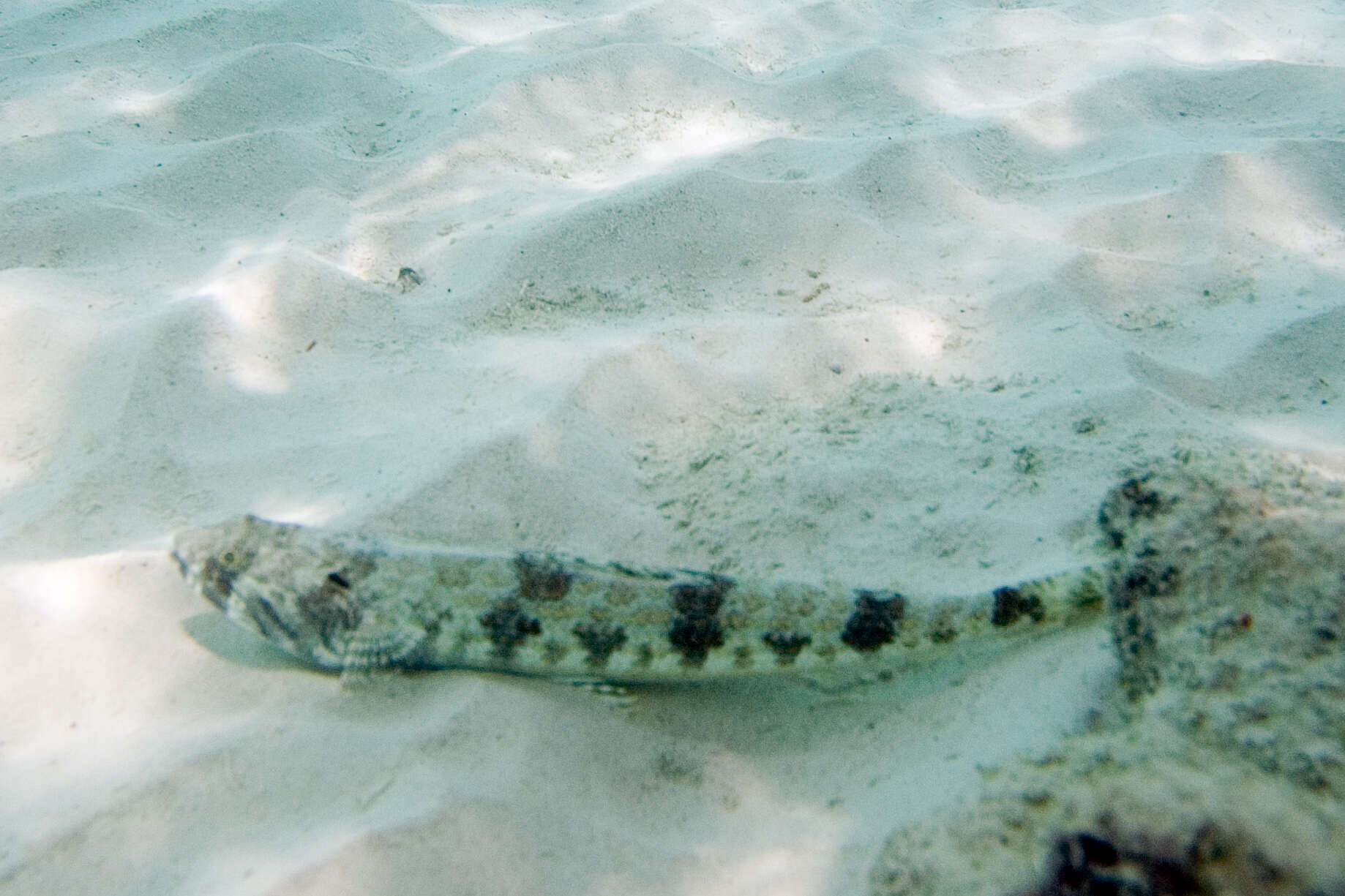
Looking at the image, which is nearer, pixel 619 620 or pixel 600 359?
pixel 619 620

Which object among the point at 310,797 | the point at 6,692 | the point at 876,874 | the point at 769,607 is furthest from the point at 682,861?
the point at 6,692

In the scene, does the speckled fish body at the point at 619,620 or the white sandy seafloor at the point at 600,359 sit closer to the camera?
the white sandy seafloor at the point at 600,359

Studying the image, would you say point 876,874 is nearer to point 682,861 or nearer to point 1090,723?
point 682,861

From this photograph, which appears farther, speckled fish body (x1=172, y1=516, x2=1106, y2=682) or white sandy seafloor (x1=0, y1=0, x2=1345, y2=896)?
speckled fish body (x1=172, y1=516, x2=1106, y2=682)
